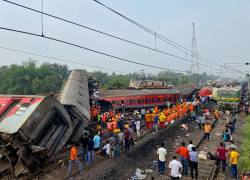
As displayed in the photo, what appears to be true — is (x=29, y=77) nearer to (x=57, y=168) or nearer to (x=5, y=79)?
(x=5, y=79)

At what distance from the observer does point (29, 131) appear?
37.3 ft

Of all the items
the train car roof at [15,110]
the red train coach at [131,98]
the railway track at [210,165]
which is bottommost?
the railway track at [210,165]

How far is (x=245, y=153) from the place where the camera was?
14914mm

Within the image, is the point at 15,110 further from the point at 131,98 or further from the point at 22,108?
the point at 131,98

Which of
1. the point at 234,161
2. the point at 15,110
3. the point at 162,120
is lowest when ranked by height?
the point at 234,161

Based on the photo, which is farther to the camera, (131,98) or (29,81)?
(29,81)

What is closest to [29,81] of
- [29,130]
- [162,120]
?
[162,120]

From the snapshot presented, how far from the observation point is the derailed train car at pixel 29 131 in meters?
11.1

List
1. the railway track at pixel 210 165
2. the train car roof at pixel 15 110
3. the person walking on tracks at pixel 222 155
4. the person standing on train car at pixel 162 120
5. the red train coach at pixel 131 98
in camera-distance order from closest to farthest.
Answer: the train car roof at pixel 15 110, the railway track at pixel 210 165, the person walking on tracks at pixel 222 155, the person standing on train car at pixel 162 120, the red train coach at pixel 131 98

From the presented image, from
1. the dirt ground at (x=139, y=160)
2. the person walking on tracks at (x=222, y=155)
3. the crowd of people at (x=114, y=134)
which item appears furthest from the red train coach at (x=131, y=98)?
the person walking on tracks at (x=222, y=155)

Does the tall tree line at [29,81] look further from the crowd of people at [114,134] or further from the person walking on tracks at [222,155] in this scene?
the person walking on tracks at [222,155]

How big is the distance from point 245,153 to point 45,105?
33.6 ft

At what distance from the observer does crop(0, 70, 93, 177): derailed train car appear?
1114cm

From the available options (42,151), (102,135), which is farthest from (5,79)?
(42,151)
